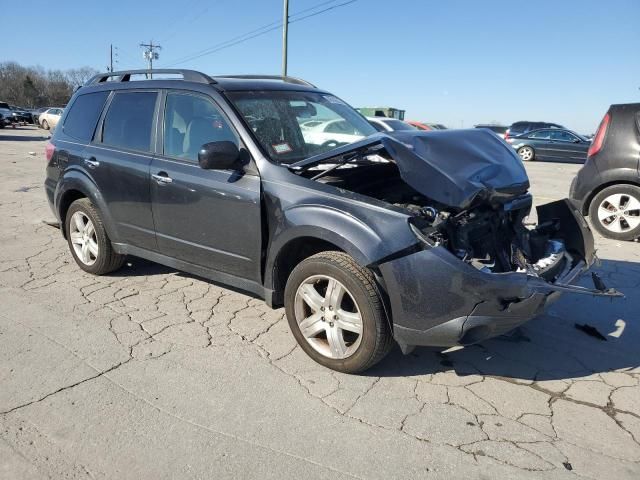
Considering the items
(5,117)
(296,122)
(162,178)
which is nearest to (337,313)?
(296,122)

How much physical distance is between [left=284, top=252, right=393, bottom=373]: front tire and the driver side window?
1.23m

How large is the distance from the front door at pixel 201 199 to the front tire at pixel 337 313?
0.46 meters

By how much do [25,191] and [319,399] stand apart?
9182 mm

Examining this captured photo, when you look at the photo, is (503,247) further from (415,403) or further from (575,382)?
(415,403)

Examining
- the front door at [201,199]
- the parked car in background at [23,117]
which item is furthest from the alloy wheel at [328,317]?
the parked car in background at [23,117]

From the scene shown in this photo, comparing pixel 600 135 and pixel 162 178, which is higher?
pixel 600 135

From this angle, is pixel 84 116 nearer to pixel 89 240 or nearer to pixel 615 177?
pixel 89 240

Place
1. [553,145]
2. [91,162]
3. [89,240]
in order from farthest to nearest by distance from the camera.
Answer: [553,145]
[89,240]
[91,162]

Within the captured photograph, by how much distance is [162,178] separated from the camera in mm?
4070

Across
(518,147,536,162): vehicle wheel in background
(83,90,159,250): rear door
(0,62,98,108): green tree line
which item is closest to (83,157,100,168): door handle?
(83,90,159,250): rear door

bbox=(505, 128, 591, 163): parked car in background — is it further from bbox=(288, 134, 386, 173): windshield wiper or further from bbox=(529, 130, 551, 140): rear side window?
bbox=(288, 134, 386, 173): windshield wiper

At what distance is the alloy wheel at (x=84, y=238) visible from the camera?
5.01 metres

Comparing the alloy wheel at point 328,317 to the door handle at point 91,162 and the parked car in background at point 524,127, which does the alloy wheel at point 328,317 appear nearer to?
the door handle at point 91,162

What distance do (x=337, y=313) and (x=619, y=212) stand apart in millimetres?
5547
